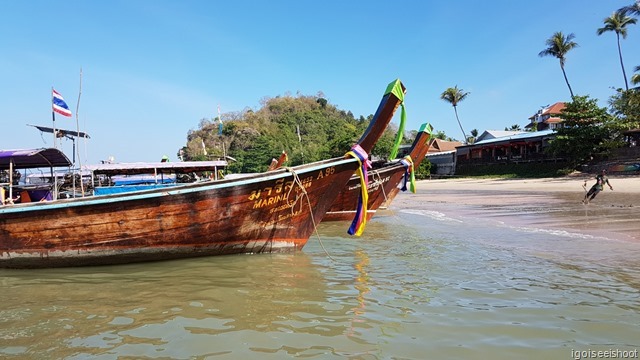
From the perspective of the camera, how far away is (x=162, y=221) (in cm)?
557

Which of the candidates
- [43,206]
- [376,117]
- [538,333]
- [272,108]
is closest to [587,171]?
[376,117]

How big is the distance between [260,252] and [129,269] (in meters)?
1.94

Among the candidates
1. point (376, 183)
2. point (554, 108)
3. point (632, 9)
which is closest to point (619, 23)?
point (632, 9)

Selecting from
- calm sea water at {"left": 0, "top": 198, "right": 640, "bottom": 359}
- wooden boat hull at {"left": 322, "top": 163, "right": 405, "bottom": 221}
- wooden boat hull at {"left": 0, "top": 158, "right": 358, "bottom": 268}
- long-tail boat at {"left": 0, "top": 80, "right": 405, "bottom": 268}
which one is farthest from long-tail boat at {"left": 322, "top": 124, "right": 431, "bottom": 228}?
wooden boat hull at {"left": 0, "top": 158, "right": 358, "bottom": 268}

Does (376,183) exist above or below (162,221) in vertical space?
above

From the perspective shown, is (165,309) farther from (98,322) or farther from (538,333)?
(538,333)

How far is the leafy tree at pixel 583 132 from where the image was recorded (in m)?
29.2

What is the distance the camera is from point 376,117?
256 inches

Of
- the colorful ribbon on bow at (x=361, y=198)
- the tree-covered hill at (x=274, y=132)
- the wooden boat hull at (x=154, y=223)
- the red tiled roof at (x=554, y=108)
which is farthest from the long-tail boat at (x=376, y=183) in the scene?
the red tiled roof at (x=554, y=108)

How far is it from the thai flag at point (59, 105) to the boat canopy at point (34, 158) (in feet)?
3.50

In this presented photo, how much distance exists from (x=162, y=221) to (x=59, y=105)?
539 cm

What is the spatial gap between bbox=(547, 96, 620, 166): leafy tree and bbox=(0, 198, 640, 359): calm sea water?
88.9 ft

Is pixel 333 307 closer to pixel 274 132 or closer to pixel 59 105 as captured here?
pixel 59 105

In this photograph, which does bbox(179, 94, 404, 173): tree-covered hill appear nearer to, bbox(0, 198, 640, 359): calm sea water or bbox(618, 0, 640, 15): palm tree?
bbox(618, 0, 640, 15): palm tree
